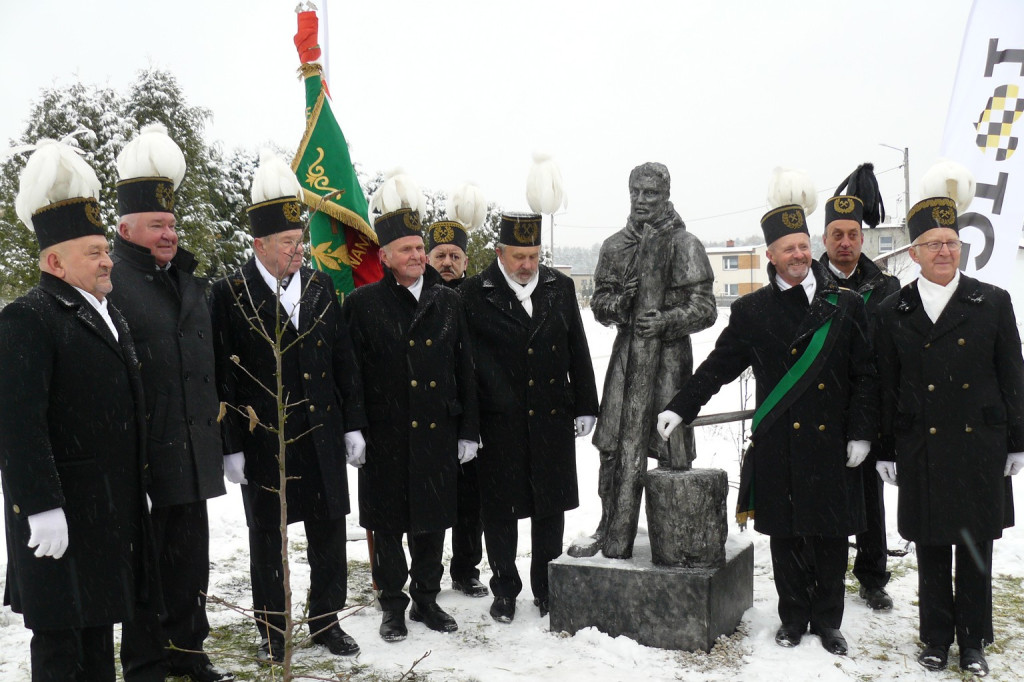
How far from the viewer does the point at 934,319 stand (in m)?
4.50

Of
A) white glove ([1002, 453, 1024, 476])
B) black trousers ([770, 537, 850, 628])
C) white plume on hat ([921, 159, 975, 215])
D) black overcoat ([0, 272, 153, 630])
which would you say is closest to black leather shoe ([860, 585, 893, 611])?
black trousers ([770, 537, 850, 628])

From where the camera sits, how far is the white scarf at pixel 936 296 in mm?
4500

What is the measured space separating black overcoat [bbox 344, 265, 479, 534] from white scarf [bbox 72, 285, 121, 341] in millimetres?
1551

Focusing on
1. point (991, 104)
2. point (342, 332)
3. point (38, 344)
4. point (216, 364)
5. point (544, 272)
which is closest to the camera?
point (38, 344)

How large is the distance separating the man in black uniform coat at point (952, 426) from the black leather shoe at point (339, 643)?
279cm

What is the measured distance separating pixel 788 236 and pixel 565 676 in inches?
96.2

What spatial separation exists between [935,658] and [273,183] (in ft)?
13.0

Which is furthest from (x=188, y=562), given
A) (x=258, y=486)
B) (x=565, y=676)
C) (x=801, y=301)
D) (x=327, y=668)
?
(x=801, y=301)

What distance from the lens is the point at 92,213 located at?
370 cm

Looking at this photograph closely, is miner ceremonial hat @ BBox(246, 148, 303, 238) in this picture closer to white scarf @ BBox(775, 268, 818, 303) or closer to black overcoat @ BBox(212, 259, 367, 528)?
black overcoat @ BBox(212, 259, 367, 528)

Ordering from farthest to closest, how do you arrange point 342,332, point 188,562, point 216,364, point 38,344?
point 342,332 → point 216,364 → point 188,562 → point 38,344

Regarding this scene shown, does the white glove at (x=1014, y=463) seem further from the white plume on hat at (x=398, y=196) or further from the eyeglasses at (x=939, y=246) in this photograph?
the white plume on hat at (x=398, y=196)

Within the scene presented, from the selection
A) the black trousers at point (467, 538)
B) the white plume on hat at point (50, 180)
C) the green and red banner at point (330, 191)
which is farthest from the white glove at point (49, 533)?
the green and red banner at point (330, 191)

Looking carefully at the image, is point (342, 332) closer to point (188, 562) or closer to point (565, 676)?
point (188, 562)
